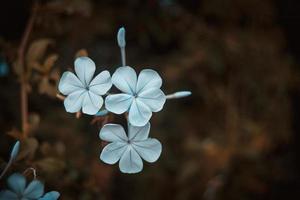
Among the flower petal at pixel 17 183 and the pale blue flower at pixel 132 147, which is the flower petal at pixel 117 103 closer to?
the pale blue flower at pixel 132 147

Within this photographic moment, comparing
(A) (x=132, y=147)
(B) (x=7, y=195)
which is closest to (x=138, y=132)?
(A) (x=132, y=147)

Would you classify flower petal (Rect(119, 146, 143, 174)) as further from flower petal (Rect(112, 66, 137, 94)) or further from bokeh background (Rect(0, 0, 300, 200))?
bokeh background (Rect(0, 0, 300, 200))

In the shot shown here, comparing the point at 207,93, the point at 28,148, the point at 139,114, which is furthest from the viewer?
the point at 207,93

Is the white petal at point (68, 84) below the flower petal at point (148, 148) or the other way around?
the other way around

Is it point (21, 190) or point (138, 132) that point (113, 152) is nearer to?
point (138, 132)

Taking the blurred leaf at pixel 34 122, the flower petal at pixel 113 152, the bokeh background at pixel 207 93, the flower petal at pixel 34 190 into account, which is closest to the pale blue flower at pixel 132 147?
the flower petal at pixel 113 152

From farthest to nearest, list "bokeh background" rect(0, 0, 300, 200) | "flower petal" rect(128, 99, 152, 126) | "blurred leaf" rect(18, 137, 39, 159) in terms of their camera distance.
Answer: "bokeh background" rect(0, 0, 300, 200), "blurred leaf" rect(18, 137, 39, 159), "flower petal" rect(128, 99, 152, 126)

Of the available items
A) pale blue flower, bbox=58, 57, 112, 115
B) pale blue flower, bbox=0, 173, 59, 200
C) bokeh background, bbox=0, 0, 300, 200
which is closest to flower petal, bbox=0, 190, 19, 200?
pale blue flower, bbox=0, 173, 59, 200
